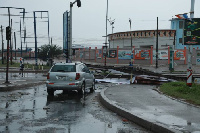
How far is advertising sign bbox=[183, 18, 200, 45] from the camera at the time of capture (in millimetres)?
14773

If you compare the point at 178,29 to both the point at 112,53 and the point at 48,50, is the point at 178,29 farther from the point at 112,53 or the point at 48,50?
the point at 48,50

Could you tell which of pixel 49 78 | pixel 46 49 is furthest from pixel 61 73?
pixel 46 49

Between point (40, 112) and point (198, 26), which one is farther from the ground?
point (198, 26)

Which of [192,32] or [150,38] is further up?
[150,38]

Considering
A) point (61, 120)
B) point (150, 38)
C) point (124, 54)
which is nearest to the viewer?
point (61, 120)

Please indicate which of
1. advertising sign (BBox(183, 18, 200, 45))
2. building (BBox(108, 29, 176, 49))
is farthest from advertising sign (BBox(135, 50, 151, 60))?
advertising sign (BBox(183, 18, 200, 45))

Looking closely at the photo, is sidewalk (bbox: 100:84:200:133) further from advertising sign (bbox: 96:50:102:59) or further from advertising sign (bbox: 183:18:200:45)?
advertising sign (bbox: 96:50:102:59)

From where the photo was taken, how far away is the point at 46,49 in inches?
3169

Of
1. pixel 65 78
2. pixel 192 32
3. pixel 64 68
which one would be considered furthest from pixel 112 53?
pixel 65 78

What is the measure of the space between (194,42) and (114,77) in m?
14.4

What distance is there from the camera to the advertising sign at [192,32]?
582 inches

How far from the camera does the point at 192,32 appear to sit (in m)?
14.9

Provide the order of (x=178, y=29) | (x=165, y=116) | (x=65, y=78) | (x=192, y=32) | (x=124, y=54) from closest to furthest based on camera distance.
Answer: (x=165, y=116) < (x=65, y=78) < (x=192, y=32) < (x=124, y=54) < (x=178, y=29)

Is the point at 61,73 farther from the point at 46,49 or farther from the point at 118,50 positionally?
the point at 46,49
